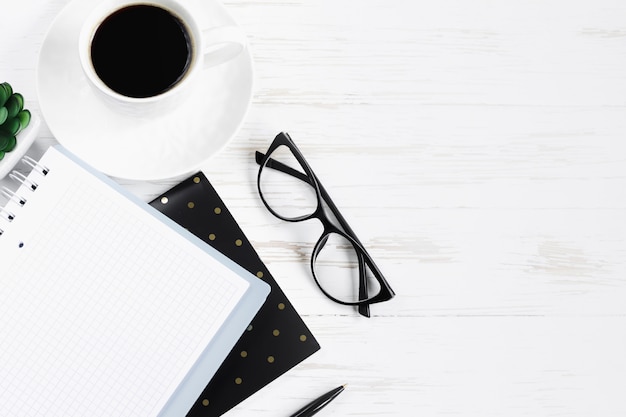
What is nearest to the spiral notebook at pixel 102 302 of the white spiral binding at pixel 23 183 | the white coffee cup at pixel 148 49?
the white spiral binding at pixel 23 183

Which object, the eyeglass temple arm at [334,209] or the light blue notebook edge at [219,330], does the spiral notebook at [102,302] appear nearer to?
the light blue notebook edge at [219,330]

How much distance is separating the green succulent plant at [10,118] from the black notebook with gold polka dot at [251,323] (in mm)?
155

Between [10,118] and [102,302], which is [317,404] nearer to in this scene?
[102,302]

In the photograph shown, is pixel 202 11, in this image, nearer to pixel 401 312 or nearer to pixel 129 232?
pixel 129 232

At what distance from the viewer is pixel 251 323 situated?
689 millimetres

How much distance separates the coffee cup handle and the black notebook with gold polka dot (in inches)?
5.9

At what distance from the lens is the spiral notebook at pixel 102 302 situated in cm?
62

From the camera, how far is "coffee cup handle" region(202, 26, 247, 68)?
22.3 inches

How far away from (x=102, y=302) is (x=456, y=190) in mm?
406

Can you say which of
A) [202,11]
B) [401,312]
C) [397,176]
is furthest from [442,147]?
[202,11]

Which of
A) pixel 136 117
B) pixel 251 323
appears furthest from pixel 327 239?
pixel 136 117

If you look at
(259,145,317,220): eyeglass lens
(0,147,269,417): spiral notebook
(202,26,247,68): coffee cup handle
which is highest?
(202,26,247,68): coffee cup handle

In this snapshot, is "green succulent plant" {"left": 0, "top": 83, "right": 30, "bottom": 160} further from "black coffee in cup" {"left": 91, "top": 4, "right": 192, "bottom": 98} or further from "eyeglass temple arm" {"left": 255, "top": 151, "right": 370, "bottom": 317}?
"eyeglass temple arm" {"left": 255, "top": 151, "right": 370, "bottom": 317}

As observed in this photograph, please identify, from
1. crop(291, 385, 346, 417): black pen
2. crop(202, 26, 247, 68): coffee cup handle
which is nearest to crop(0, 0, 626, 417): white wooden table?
crop(291, 385, 346, 417): black pen
